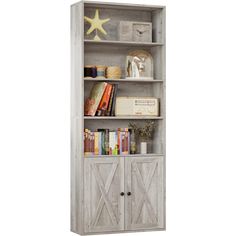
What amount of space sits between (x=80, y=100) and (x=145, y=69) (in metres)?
0.86

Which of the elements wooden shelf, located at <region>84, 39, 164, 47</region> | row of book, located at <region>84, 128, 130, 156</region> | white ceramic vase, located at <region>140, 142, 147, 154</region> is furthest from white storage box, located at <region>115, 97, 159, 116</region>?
wooden shelf, located at <region>84, 39, 164, 47</region>

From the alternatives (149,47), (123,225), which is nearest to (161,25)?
(149,47)

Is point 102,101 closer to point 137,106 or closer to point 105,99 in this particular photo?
point 105,99

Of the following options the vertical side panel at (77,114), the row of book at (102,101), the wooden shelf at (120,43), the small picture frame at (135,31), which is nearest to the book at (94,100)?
the row of book at (102,101)

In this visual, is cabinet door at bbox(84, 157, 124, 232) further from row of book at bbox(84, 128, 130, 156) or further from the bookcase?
row of book at bbox(84, 128, 130, 156)

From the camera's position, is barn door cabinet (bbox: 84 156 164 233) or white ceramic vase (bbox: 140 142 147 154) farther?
A: white ceramic vase (bbox: 140 142 147 154)

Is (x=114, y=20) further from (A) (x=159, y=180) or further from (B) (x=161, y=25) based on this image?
(A) (x=159, y=180)

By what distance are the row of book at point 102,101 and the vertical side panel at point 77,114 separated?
16 cm

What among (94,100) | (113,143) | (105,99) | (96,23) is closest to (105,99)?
(105,99)

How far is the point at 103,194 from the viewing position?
693 cm

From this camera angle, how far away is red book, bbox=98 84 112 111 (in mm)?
7061

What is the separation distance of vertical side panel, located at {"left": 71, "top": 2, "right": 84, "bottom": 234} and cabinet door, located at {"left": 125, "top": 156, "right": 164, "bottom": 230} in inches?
19.1

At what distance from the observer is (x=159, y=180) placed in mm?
7168

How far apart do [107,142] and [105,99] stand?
0.43 metres
